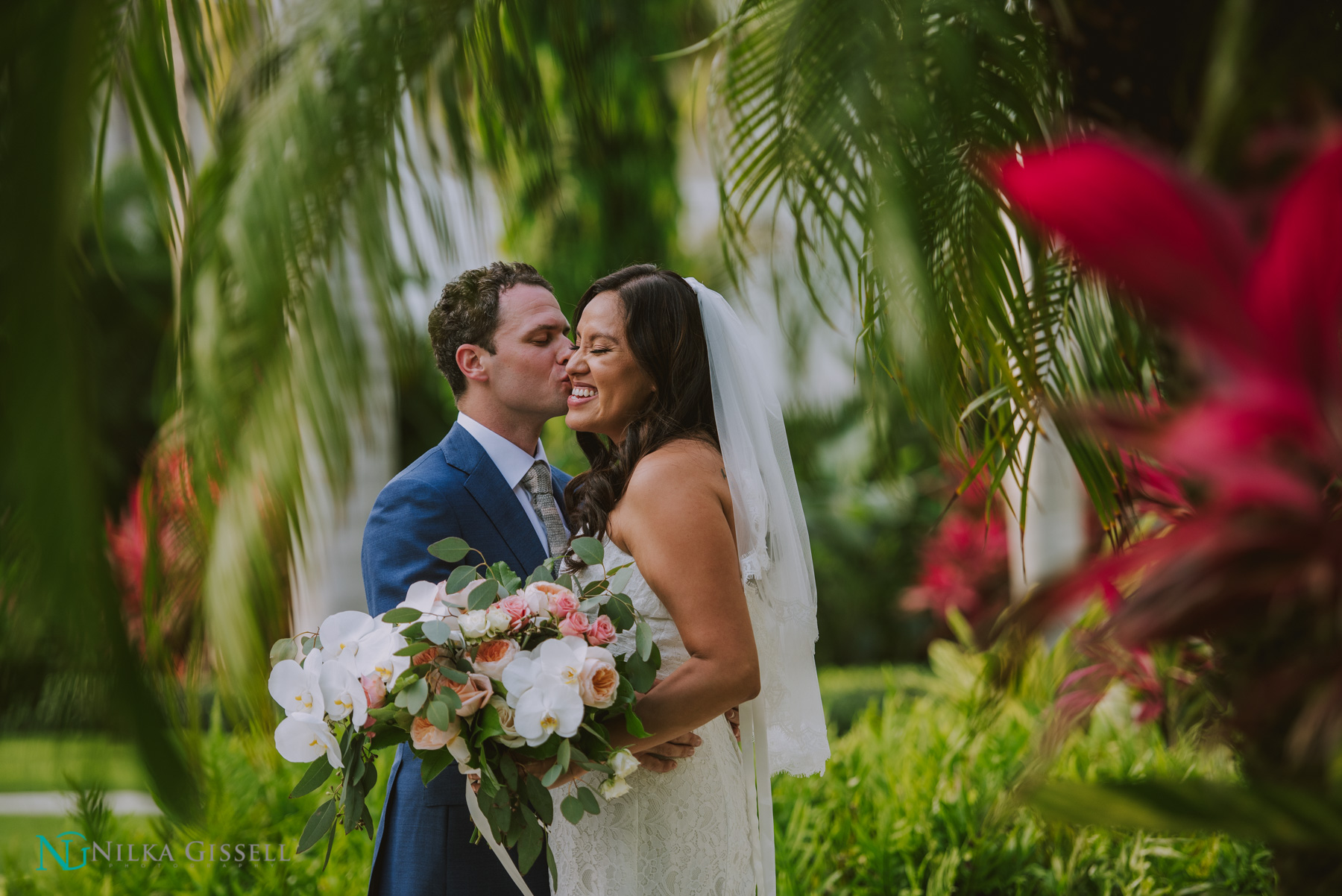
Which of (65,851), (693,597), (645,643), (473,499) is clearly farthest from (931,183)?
(65,851)

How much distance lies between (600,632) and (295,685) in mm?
727

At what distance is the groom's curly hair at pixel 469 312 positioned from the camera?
3.38m

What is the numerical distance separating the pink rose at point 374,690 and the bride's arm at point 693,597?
1.82 feet

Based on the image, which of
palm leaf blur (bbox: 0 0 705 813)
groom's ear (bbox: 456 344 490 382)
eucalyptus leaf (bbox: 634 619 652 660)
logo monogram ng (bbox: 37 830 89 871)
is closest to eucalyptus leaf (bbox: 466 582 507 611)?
eucalyptus leaf (bbox: 634 619 652 660)

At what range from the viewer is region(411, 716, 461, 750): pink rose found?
220 cm

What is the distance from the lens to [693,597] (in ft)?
8.02

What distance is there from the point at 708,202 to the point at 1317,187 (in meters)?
15.0

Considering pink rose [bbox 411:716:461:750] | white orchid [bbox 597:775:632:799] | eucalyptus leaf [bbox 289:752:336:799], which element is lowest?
white orchid [bbox 597:775:632:799]

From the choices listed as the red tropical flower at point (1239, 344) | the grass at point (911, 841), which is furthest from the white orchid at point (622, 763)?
the red tropical flower at point (1239, 344)

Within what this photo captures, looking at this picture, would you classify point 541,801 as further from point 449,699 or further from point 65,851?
point 65,851

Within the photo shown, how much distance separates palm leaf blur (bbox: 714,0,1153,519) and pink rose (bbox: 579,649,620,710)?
904 millimetres

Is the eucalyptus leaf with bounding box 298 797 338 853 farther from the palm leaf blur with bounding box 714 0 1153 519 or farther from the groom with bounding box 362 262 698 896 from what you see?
the palm leaf blur with bounding box 714 0 1153 519

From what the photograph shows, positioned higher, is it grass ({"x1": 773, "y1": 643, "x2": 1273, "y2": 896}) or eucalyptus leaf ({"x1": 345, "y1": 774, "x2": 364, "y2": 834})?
eucalyptus leaf ({"x1": 345, "y1": 774, "x2": 364, "y2": 834})

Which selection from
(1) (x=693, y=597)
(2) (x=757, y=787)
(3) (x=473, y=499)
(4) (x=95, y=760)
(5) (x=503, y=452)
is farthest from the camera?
(5) (x=503, y=452)
